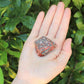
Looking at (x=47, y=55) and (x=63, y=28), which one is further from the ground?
(x=63, y=28)

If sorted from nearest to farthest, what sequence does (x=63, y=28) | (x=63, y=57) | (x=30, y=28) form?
(x=63, y=57) < (x=63, y=28) < (x=30, y=28)

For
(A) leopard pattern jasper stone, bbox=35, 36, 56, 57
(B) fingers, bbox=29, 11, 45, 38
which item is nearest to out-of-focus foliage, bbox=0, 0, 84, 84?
(B) fingers, bbox=29, 11, 45, 38

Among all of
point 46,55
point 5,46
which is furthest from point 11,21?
point 46,55

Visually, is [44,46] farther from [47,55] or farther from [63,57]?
[63,57]

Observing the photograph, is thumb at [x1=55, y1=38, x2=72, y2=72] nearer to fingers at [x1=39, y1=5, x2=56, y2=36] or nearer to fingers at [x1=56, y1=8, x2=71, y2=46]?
fingers at [x1=56, y1=8, x2=71, y2=46]

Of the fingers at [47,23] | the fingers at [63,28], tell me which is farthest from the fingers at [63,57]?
the fingers at [47,23]

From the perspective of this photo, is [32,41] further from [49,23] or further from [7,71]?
[7,71]

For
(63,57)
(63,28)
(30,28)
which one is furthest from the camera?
(30,28)

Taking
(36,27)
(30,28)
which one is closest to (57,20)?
(36,27)
